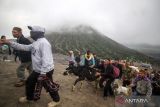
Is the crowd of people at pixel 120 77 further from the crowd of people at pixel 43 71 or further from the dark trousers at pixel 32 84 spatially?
the dark trousers at pixel 32 84

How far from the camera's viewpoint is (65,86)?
10797mm

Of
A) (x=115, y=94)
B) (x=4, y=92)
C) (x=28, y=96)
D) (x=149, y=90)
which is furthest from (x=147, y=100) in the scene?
(x=4, y=92)

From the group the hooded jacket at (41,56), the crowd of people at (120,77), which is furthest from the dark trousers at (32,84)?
the crowd of people at (120,77)

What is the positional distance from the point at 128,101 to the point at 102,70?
330 centimetres

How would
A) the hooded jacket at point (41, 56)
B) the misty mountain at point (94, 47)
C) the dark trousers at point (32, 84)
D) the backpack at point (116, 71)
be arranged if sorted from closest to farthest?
the hooded jacket at point (41, 56) → the dark trousers at point (32, 84) → the backpack at point (116, 71) → the misty mountain at point (94, 47)

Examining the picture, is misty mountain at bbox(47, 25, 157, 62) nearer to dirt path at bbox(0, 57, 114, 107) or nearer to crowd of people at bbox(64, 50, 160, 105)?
crowd of people at bbox(64, 50, 160, 105)

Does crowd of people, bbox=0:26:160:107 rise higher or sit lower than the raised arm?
lower

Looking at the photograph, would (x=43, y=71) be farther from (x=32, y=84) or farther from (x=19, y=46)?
(x=19, y=46)

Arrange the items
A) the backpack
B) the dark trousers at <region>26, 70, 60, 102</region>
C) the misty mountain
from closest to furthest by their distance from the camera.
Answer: the dark trousers at <region>26, 70, 60, 102</region>, the backpack, the misty mountain

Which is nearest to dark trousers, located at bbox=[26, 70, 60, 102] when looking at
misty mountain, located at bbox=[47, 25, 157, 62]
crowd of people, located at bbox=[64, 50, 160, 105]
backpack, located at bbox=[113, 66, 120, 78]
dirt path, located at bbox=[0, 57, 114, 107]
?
dirt path, located at bbox=[0, 57, 114, 107]

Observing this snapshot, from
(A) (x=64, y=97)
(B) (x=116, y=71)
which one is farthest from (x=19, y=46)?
(B) (x=116, y=71)

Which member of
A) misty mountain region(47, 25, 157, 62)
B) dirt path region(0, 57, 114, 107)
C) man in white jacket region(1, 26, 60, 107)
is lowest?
misty mountain region(47, 25, 157, 62)

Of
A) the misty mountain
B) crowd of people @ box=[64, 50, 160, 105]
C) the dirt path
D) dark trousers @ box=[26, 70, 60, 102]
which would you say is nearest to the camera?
dark trousers @ box=[26, 70, 60, 102]

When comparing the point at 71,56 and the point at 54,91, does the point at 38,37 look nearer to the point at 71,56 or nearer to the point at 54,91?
the point at 54,91
